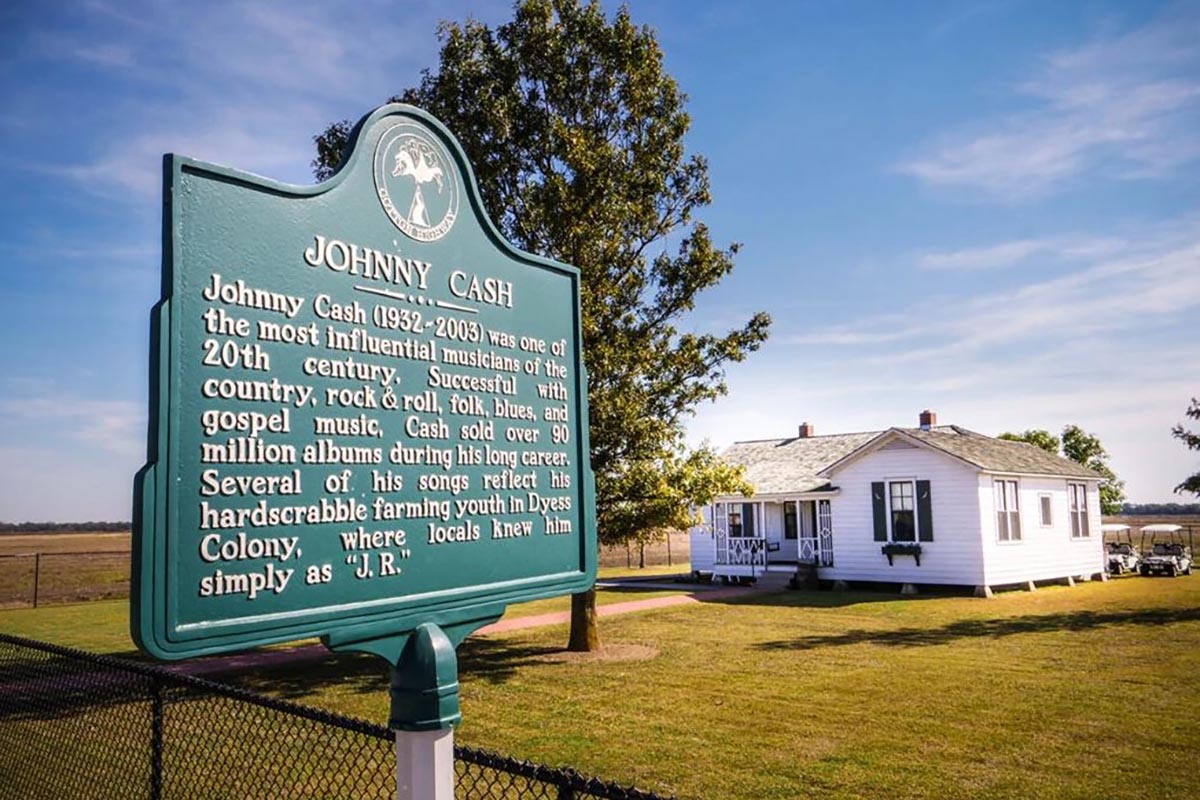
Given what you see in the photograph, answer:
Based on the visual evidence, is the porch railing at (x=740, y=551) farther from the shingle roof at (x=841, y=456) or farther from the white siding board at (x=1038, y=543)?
the white siding board at (x=1038, y=543)

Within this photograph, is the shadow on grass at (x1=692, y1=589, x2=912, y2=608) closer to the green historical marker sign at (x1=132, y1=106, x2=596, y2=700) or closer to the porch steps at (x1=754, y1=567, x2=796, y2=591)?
the porch steps at (x1=754, y1=567, x2=796, y2=591)

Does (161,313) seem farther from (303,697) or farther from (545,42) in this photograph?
(545,42)

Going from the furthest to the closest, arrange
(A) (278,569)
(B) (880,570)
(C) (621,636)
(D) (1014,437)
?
1. (D) (1014,437)
2. (B) (880,570)
3. (C) (621,636)
4. (A) (278,569)

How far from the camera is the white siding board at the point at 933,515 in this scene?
25031 millimetres

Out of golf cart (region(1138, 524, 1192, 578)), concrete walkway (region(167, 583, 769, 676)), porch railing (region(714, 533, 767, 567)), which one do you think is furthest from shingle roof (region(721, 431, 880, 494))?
golf cart (region(1138, 524, 1192, 578))

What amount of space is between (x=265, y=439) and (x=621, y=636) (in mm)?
15674

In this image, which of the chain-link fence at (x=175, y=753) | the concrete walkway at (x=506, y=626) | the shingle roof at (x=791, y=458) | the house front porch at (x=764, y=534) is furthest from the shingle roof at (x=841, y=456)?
the chain-link fence at (x=175, y=753)

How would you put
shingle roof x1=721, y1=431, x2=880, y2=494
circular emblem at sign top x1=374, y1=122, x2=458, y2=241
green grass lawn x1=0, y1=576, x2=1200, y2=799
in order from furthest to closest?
shingle roof x1=721, y1=431, x2=880, y2=494
green grass lawn x1=0, y1=576, x2=1200, y2=799
circular emblem at sign top x1=374, y1=122, x2=458, y2=241

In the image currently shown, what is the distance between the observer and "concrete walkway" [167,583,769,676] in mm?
15248

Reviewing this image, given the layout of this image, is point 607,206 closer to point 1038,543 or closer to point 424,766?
point 424,766

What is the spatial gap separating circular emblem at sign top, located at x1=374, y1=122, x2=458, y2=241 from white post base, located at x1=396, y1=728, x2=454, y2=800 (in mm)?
2188

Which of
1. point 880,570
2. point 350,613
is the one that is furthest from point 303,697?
point 880,570

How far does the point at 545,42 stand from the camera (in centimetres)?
1480

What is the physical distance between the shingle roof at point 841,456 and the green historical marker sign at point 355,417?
20.1 metres
